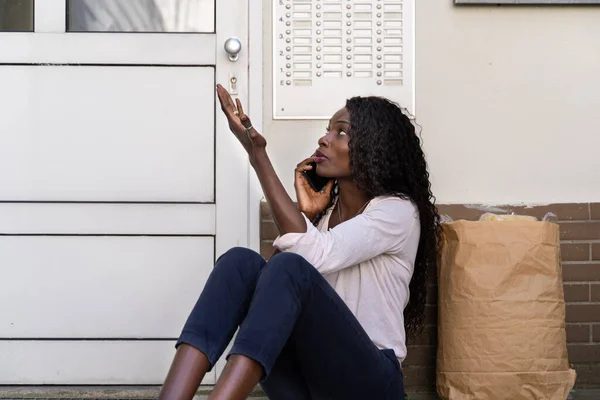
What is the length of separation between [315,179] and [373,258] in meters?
0.40

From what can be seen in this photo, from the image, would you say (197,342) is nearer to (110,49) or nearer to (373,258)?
(373,258)

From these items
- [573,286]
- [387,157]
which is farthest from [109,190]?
[573,286]

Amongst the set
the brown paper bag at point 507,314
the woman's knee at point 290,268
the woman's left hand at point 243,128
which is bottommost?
the brown paper bag at point 507,314

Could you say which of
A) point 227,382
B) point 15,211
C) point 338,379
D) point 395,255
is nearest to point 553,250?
point 395,255

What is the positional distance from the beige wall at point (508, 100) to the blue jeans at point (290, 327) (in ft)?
3.07

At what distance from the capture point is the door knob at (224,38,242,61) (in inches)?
102

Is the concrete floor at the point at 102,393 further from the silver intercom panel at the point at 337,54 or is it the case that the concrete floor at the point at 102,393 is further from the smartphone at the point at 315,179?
the silver intercom panel at the point at 337,54

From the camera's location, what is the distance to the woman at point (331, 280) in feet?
5.29

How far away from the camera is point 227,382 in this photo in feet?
5.00

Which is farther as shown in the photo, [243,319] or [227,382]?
[243,319]

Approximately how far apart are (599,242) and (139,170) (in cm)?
169

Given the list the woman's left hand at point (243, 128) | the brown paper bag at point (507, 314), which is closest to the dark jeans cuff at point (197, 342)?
the woman's left hand at point (243, 128)

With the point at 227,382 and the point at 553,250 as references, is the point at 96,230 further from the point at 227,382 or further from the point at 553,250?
the point at 553,250

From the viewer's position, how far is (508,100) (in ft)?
8.77
